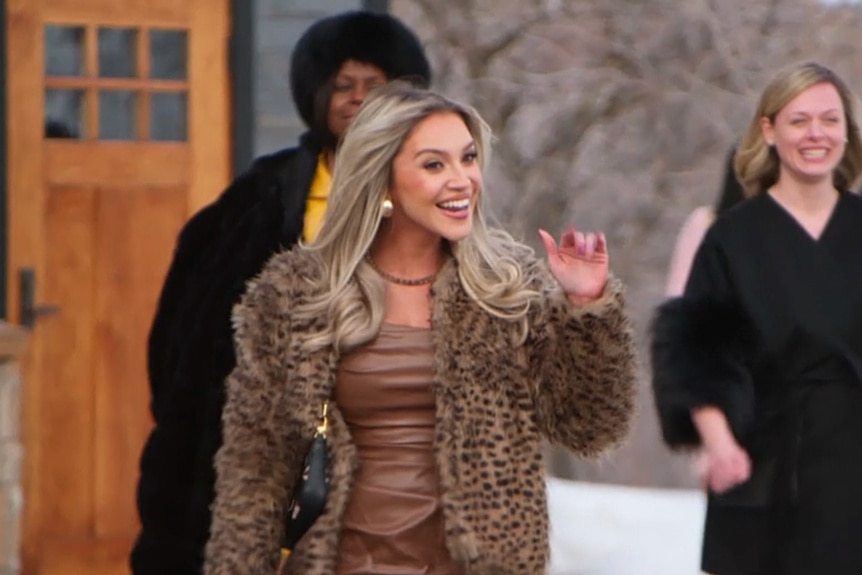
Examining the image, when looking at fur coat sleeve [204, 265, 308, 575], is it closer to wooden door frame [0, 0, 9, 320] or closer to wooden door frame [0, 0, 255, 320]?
wooden door frame [0, 0, 9, 320]

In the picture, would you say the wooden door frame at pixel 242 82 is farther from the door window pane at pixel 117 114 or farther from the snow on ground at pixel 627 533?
the snow on ground at pixel 627 533

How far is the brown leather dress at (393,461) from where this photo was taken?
172 inches

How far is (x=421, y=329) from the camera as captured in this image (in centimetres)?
452

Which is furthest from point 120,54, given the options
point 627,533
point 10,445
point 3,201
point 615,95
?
point 627,533

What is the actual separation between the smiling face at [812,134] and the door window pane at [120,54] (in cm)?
395

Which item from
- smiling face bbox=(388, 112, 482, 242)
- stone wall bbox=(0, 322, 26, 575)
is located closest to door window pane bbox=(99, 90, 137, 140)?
stone wall bbox=(0, 322, 26, 575)

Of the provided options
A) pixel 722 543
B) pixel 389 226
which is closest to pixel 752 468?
pixel 722 543

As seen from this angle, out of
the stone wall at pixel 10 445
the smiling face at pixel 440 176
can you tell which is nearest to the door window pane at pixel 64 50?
the stone wall at pixel 10 445

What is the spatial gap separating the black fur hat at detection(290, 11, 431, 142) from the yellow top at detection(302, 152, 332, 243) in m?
0.11

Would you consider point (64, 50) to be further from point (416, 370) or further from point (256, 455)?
point (416, 370)

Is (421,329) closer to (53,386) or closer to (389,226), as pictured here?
(389,226)

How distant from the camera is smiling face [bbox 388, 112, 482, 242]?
4465mm

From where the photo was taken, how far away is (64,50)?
8.49m

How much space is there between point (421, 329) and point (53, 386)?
4.11 meters
